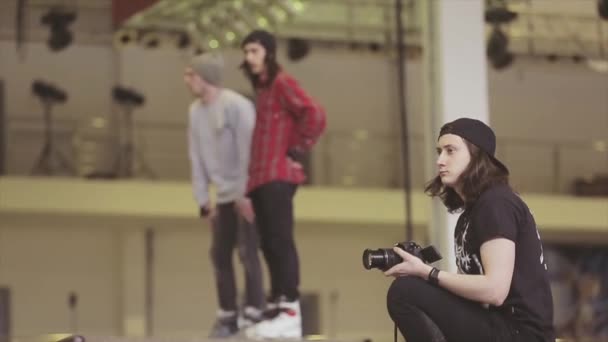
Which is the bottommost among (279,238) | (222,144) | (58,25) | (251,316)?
(251,316)

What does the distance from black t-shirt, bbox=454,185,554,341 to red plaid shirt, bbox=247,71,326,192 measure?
2702 mm

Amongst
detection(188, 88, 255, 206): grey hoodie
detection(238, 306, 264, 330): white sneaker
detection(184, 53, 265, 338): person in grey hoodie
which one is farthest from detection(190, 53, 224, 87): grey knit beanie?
detection(238, 306, 264, 330): white sneaker

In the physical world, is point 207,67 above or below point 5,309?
above

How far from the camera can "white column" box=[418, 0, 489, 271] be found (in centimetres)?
920

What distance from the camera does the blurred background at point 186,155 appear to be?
18359 mm

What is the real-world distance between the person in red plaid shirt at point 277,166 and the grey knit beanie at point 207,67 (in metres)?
0.27

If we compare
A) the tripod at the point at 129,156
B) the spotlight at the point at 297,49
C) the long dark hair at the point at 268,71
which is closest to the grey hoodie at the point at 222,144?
the long dark hair at the point at 268,71

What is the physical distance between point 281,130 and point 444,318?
2890 mm

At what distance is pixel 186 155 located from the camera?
64.8 feet

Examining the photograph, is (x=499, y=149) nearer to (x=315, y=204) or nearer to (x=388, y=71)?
(x=388, y=71)

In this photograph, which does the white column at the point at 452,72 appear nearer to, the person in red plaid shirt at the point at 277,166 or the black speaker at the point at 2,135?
the person in red plaid shirt at the point at 277,166

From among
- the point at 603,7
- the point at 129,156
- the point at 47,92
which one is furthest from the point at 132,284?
the point at 603,7

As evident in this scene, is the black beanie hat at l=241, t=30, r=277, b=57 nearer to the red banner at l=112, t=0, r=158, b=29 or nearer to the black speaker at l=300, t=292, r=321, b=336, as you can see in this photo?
the red banner at l=112, t=0, r=158, b=29

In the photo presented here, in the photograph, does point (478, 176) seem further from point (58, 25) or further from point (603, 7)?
point (58, 25)
